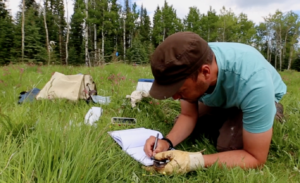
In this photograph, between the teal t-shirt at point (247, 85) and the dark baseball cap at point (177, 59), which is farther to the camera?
the teal t-shirt at point (247, 85)

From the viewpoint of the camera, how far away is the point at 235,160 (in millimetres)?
1662

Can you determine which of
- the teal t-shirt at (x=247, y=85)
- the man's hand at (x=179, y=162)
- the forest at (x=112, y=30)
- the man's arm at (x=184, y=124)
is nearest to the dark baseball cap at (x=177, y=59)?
the teal t-shirt at (x=247, y=85)

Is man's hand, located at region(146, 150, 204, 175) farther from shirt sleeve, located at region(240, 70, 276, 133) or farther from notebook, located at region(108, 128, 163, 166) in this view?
shirt sleeve, located at region(240, 70, 276, 133)

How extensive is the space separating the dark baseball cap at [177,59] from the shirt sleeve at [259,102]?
1.19 feet

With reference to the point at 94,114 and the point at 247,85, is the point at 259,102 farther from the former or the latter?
the point at 94,114

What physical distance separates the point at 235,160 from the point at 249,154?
111mm

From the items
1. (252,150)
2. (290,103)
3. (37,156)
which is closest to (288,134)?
(252,150)

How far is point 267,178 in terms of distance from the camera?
1.54 m

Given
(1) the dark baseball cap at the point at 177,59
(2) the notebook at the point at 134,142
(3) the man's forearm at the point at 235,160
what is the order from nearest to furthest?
(1) the dark baseball cap at the point at 177,59
(3) the man's forearm at the point at 235,160
(2) the notebook at the point at 134,142

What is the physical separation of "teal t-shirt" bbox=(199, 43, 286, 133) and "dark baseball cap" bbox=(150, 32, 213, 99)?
0.88 ft

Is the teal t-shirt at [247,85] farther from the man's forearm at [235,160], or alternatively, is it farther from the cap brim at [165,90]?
the cap brim at [165,90]

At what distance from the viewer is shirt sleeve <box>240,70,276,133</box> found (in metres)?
1.51

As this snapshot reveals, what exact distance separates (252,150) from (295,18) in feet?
168

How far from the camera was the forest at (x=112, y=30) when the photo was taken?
27500 mm
